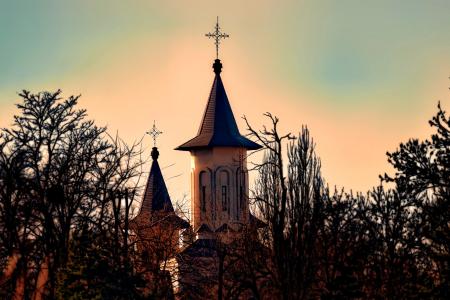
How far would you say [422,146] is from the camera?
92.7 ft

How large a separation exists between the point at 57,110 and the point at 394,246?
10.2m

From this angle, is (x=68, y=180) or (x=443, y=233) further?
(x=68, y=180)

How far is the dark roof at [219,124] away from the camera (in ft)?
230

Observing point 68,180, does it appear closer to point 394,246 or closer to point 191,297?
point 394,246

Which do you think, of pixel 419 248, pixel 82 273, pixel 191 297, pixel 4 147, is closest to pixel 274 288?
pixel 419 248

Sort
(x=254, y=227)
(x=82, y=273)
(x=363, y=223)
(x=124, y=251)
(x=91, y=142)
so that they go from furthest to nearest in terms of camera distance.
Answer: (x=254, y=227) < (x=363, y=223) < (x=91, y=142) < (x=124, y=251) < (x=82, y=273)

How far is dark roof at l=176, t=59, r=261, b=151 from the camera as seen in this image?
230 feet

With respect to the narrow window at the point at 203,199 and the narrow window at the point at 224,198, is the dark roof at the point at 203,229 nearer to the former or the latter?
the narrow window at the point at 224,198

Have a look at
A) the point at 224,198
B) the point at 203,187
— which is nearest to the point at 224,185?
the point at 224,198

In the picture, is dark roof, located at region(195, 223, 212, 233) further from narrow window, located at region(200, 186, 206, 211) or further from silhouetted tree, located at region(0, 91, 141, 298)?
silhouetted tree, located at region(0, 91, 141, 298)

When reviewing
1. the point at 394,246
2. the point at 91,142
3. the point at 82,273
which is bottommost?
the point at 82,273

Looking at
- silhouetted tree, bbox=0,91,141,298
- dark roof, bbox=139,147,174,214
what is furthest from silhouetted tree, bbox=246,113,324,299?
dark roof, bbox=139,147,174,214

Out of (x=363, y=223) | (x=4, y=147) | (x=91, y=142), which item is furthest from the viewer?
(x=363, y=223)

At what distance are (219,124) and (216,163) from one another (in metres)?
2.58
